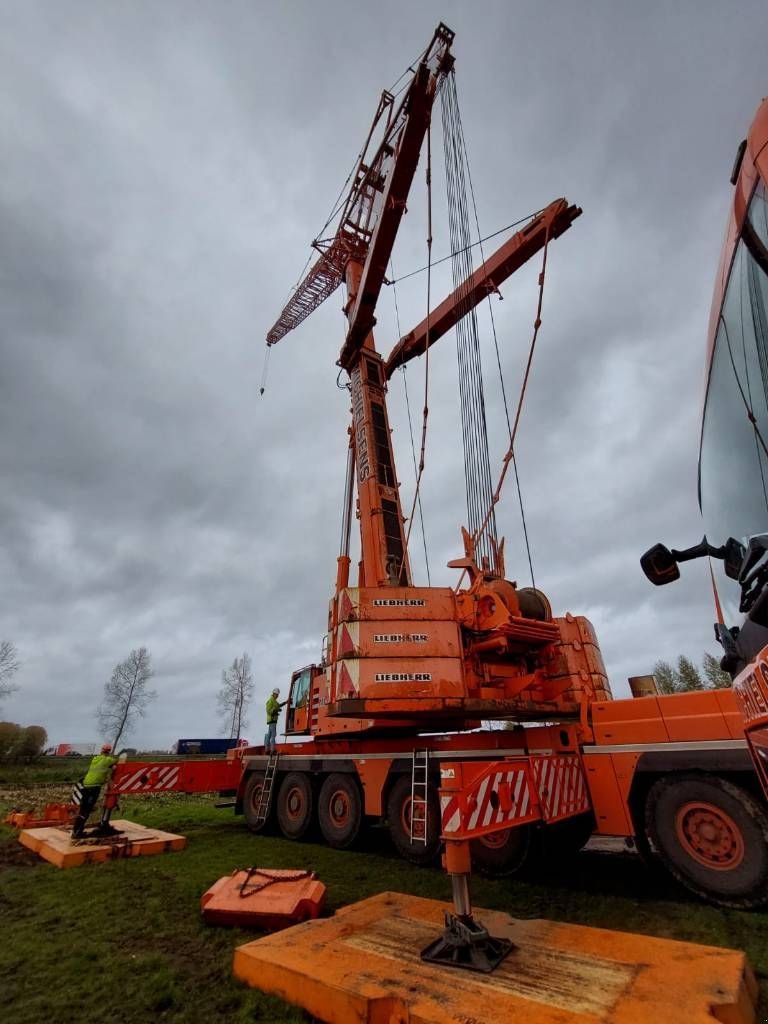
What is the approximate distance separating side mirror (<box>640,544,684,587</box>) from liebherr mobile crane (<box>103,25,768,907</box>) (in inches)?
73.0

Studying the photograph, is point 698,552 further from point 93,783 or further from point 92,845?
point 93,783

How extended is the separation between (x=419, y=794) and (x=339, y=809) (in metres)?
2.86

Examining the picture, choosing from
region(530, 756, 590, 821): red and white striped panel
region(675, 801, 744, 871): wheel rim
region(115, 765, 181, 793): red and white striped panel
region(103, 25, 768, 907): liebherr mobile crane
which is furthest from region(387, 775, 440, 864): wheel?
region(115, 765, 181, 793): red and white striped panel

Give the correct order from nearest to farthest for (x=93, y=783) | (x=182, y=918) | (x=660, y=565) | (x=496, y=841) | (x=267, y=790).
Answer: (x=660, y=565) < (x=182, y=918) < (x=496, y=841) < (x=93, y=783) < (x=267, y=790)

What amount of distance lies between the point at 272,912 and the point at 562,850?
4134 mm

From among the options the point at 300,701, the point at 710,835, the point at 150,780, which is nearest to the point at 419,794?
the point at 710,835

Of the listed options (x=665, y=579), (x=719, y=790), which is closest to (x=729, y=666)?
(x=665, y=579)

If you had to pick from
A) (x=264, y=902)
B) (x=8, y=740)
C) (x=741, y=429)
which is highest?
(x=8, y=740)

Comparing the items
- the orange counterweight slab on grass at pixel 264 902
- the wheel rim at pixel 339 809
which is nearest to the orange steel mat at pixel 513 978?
the orange counterweight slab on grass at pixel 264 902

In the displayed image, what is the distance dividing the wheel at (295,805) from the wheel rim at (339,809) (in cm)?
64

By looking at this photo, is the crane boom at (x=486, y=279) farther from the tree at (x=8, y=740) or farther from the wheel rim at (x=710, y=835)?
the tree at (x=8, y=740)

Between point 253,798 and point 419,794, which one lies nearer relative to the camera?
point 419,794

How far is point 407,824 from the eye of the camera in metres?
7.52

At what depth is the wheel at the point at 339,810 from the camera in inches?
336
